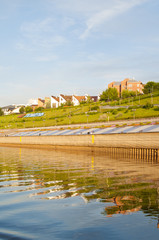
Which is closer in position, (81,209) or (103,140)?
(81,209)

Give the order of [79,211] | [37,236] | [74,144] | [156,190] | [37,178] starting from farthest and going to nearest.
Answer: [74,144] < [37,178] < [156,190] < [79,211] < [37,236]

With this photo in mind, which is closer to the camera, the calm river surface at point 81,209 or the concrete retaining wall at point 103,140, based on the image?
the calm river surface at point 81,209

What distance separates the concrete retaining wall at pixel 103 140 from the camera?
36.8 metres

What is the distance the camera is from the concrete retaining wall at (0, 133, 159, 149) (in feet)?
121

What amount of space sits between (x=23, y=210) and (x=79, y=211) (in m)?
2.41

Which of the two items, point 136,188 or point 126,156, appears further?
point 126,156

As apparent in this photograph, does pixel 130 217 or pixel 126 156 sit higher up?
pixel 130 217

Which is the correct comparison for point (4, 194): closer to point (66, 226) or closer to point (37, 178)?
point (37, 178)

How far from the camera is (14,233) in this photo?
9438mm

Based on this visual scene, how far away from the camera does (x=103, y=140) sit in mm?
46688

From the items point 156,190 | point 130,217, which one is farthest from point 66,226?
point 156,190

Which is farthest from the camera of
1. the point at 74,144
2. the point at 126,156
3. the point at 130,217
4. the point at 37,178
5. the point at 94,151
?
the point at 74,144

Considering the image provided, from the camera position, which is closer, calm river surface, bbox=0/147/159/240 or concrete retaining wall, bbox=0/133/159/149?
calm river surface, bbox=0/147/159/240

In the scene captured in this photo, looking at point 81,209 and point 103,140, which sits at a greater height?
point 81,209
